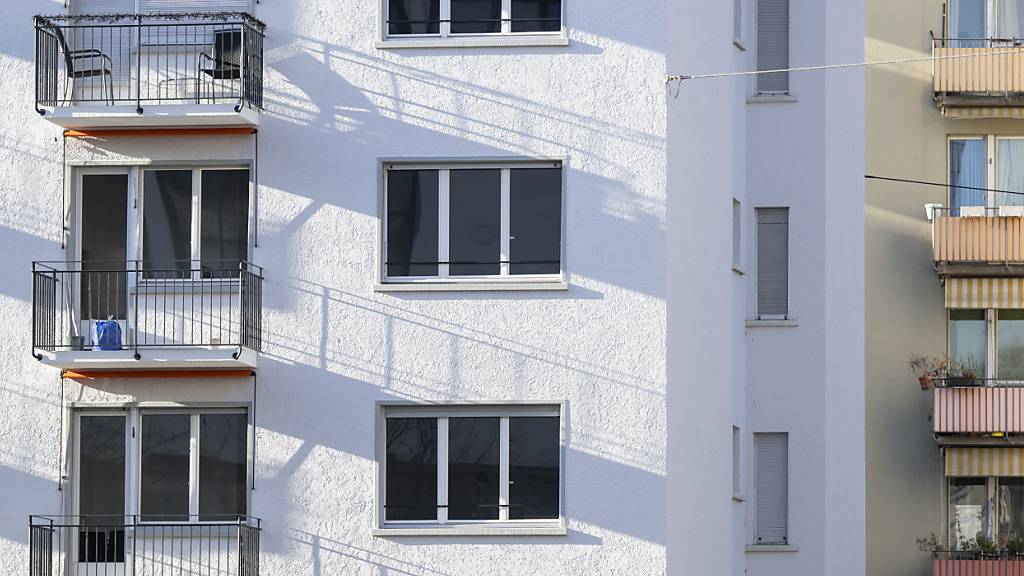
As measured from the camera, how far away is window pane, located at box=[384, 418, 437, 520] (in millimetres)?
26156

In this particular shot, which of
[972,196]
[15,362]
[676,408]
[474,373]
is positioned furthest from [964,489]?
[15,362]

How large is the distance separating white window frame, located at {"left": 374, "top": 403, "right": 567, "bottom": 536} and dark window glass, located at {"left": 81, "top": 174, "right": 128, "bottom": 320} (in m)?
3.83

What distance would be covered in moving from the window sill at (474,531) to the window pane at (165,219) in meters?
4.33

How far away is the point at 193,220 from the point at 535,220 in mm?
4393

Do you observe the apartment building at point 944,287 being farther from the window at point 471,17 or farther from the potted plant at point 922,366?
the window at point 471,17

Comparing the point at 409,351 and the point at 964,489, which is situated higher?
the point at 409,351

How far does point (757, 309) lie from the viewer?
32.8m

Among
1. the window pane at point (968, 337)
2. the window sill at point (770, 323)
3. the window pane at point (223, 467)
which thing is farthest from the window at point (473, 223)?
the window pane at point (968, 337)

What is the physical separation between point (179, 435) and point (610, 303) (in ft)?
18.7

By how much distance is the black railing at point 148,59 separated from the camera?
86.8 ft

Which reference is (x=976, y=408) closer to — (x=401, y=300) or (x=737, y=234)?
(x=737, y=234)

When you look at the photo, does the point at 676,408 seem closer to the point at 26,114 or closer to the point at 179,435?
the point at 179,435

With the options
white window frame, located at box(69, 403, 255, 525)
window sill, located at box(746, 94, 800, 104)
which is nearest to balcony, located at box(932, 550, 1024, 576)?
window sill, located at box(746, 94, 800, 104)

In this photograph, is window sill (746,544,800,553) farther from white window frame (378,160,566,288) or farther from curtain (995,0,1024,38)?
curtain (995,0,1024,38)
